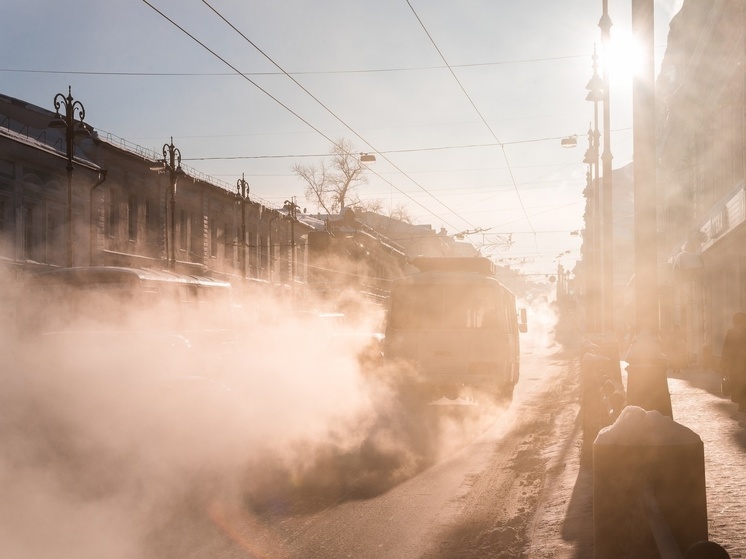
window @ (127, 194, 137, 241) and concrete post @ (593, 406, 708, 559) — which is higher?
window @ (127, 194, 137, 241)

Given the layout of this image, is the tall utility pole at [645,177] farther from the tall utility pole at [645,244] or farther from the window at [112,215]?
the window at [112,215]

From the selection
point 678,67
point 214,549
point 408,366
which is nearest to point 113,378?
point 214,549

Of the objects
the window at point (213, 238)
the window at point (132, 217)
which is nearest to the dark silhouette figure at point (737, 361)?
the window at point (132, 217)

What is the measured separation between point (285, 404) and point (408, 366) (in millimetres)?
2629

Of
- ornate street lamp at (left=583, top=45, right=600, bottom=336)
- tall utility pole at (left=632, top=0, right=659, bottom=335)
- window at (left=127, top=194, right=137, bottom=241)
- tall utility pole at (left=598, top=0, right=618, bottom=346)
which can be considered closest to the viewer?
tall utility pole at (left=632, top=0, right=659, bottom=335)

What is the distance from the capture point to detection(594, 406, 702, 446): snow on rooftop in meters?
4.39

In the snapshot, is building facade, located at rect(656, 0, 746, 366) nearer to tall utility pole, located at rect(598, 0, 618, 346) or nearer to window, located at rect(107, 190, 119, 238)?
tall utility pole, located at rect(598, 0, 618, 346)

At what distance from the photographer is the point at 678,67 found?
33.2m

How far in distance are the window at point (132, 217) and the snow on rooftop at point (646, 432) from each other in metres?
37.6

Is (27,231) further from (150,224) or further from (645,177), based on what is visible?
(645,177)

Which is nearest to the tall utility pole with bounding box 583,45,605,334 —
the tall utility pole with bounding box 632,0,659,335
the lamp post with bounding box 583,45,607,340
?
the lamp post with bounding box 583,45,607,340

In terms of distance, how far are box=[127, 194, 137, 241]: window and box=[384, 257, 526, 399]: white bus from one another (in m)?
24.4

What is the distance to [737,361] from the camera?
14828mm

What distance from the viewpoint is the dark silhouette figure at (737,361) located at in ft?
48.0
